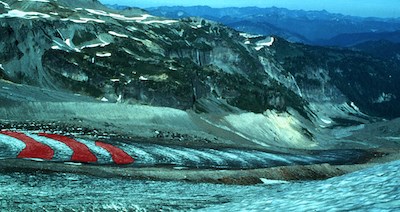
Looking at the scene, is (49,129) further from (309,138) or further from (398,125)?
(398,125)

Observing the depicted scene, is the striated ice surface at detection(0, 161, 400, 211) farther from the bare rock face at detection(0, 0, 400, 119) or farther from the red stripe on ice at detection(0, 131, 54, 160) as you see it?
the bare rock face at detection(0, 0, 400, 119)

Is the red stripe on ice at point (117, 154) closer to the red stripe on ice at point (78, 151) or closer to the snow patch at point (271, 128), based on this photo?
the red stripe on ice at point (78, 151)

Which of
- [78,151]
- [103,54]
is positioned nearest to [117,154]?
[78,151]

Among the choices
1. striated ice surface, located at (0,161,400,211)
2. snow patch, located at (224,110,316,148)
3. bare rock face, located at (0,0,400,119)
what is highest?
striated ice surface, located at (0,161,400,211)

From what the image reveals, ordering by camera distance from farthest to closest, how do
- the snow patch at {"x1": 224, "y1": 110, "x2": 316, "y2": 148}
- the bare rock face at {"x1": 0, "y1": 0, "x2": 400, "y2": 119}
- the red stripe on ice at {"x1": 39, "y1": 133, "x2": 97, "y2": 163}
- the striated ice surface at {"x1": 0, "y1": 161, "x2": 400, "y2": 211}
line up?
1. the snow patch at {"x1": 224, "y1": 110, "x2": 316, "y2": 148}
2. the bare rock face at {"x1": 0, "y1": 0, "x2": 400, "y2": 119}
3. the red stripe on ice at {"x1": 39, "y1": 133, "x2": 97, "y2": 163}
4. the striated ice surface at {"x1": 0, "y1": 161, "x2": 400, "y2": 211}

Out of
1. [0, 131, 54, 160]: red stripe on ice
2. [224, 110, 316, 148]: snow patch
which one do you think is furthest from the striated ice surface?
[224, 110, 316, 148]: snow patch

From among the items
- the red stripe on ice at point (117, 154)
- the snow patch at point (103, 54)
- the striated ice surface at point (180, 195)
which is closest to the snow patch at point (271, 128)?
the snow patch at point (103, 54)

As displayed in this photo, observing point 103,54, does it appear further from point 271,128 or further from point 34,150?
point 34,150

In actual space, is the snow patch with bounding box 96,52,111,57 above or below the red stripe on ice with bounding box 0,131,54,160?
below
